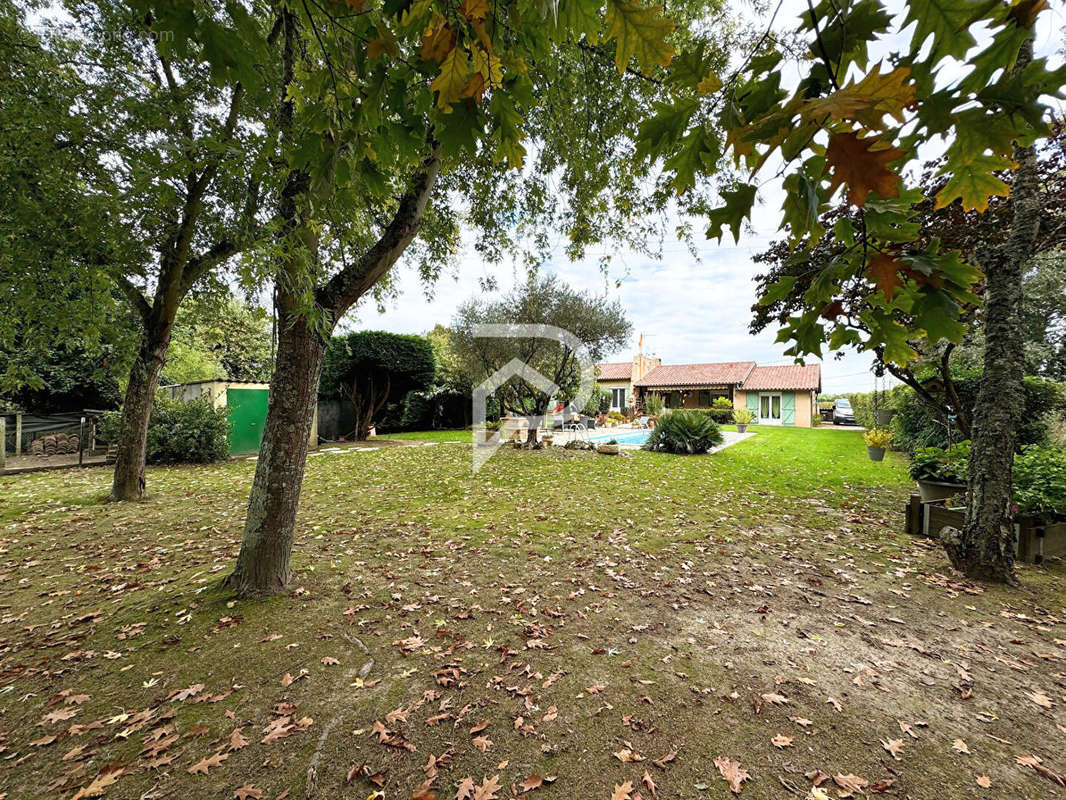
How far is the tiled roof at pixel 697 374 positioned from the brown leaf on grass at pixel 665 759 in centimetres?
2867

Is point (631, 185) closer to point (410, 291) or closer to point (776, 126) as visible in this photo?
point (410, 291)

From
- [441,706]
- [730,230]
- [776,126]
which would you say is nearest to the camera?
[776,126]

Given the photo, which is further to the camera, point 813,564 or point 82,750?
point 813,564

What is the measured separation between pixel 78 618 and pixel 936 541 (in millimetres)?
8748

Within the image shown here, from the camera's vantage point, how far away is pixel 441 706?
2344mm

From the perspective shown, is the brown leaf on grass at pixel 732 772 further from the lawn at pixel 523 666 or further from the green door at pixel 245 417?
the green door at pixel 245 417

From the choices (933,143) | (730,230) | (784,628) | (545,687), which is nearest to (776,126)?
(730,230)

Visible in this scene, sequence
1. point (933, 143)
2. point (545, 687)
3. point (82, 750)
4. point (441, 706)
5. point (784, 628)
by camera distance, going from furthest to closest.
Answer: point (784, 628) → point (545, 687) → point (441, 706) → point (82, 750) → point (933, 143)

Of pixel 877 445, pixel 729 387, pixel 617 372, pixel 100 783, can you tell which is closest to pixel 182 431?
pixel 100 783

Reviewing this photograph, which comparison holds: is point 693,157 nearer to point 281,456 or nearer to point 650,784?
point 650,784

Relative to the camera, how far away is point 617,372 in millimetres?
33406

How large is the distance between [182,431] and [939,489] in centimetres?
1548

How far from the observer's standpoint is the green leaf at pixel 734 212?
1.08 metres

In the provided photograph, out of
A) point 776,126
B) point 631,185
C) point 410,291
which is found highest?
point 631,185
